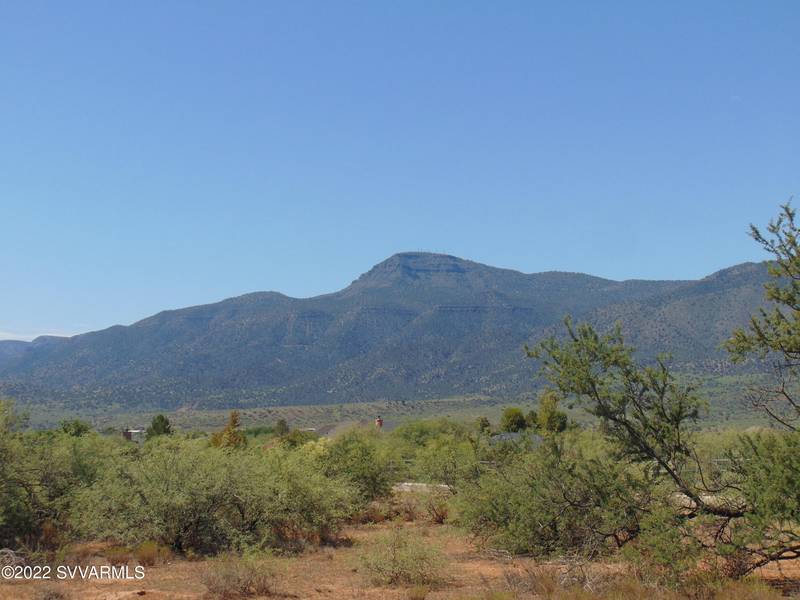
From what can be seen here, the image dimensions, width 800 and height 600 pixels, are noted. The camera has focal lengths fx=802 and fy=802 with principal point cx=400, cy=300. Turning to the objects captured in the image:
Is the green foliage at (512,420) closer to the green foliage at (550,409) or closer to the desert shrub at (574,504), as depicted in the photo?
the green foliage at (550,409)

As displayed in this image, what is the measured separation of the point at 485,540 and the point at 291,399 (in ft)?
583

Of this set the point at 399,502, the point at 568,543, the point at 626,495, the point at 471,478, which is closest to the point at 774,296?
the point at 626,495

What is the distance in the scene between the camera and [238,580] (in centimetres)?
1653

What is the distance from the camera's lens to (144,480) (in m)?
22.1

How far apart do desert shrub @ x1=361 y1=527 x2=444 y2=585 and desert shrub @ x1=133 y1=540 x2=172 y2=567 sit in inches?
227

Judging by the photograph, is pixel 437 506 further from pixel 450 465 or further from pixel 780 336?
pixel 780 336

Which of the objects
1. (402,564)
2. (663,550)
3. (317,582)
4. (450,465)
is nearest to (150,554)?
(317,582)

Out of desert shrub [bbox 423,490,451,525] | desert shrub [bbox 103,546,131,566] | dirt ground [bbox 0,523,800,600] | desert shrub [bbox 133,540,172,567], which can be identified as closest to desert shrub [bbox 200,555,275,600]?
dirt ground [bbox 0,523,800,600]

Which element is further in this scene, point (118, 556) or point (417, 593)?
point (118, 556)

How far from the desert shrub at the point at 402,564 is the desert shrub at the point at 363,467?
14688 millimetres

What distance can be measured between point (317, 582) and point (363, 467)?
16064 mm

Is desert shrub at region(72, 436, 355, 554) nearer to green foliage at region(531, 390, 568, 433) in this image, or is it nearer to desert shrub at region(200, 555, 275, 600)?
desert shrub at region(200, 555, 275, 600)

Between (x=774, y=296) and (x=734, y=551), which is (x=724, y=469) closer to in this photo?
(x=734, y=551)

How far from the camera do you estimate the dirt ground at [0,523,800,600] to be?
1589 cm
